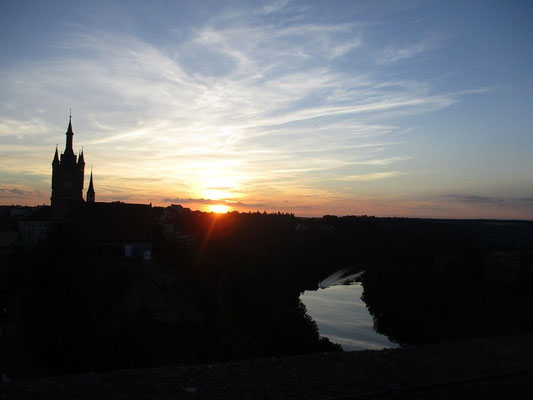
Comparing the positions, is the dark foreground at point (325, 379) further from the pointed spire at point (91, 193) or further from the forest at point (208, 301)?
the pointed spire at point (91, 193)

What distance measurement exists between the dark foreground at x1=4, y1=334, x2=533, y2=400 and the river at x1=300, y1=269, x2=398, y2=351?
Answer: 22.4 meters

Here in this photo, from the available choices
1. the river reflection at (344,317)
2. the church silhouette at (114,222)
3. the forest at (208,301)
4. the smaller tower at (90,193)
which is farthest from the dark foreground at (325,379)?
the smaller tower at (90,193)

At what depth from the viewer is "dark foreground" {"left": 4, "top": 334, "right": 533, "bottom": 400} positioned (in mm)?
4473

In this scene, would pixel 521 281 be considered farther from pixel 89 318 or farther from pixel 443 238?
pixel 443 238

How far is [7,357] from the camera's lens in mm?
18266

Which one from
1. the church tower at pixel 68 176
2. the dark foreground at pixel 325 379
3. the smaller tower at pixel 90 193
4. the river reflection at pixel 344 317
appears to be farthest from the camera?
the smaller tower at pixel 90 193

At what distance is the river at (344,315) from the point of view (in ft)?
100

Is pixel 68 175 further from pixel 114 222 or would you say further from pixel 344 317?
pixel 344 317

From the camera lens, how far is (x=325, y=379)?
193 inches

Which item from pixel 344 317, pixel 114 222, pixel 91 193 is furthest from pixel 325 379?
pixel 91 193

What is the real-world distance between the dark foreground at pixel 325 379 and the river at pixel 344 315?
22.4 meters

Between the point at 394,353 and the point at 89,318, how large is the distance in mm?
16384

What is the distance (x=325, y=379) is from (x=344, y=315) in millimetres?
35020

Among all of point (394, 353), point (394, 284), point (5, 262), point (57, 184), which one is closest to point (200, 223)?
point (57, 184)
